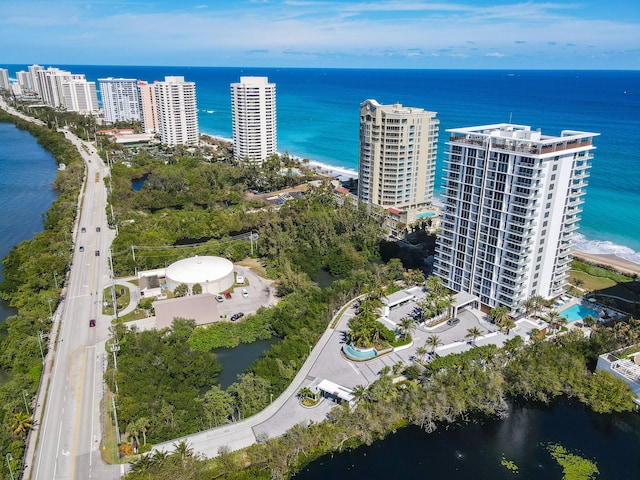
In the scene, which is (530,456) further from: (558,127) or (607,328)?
(558,127)

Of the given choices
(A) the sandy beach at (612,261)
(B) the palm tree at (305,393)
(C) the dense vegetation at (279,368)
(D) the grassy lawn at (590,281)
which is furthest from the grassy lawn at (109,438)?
(A) the sandy beach at (612,261)

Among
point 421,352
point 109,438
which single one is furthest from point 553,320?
point 109,438

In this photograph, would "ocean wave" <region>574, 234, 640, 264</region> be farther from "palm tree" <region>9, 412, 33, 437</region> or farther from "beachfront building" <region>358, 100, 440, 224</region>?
"palm tree" <region>9, 412, 33, 437</region>

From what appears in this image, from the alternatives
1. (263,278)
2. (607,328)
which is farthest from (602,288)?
(263,278)

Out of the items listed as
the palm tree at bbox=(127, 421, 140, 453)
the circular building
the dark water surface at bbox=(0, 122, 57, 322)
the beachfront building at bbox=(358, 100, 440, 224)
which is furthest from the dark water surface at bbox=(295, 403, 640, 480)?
the dark water surface at bbox=(0, 122, 57, 322)

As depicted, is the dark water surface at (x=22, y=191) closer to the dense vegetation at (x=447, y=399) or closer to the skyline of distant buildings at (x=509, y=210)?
the dense vegetation at (x=447, y=399)

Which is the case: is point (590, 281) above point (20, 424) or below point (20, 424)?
below

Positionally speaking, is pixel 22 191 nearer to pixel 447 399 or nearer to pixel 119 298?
pixel 119 298
